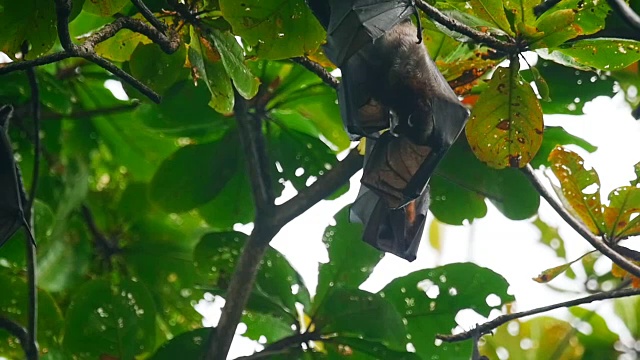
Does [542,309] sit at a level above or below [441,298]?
below

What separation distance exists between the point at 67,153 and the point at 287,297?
772mm

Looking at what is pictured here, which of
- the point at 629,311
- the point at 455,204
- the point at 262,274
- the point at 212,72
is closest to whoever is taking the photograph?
the point at 212,72

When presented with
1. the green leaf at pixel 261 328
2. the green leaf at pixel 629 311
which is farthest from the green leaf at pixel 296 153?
the green leaf at pixel 629 311

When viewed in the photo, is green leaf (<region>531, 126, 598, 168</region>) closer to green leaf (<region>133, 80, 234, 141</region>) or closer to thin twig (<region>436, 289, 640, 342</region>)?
thin twig (<region>436, 289, 640, 342</region>)

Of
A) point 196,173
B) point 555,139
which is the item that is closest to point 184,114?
point 196,173

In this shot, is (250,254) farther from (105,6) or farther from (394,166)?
(105,6)

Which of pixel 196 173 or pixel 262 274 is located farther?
pixel 196 173

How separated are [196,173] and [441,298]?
2.23 feet

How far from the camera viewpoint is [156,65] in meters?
1.80

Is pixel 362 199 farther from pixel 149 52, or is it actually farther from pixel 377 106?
pixel 149 52

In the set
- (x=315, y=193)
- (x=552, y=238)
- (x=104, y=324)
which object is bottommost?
(x=104, y=324)

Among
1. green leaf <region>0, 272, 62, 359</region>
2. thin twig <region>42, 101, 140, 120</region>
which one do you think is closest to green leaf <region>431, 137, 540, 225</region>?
thin twig <region>42, 101, 140, 120</region>

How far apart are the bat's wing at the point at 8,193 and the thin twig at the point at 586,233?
97 cm

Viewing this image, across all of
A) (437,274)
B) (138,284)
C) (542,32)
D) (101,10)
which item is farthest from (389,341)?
(101,10)
